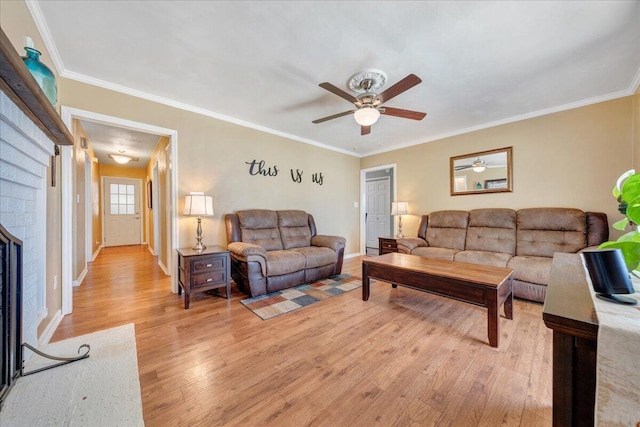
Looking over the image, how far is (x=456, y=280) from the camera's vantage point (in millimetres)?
2080

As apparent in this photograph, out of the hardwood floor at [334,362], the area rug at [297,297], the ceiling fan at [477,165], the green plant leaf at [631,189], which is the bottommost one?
the hardwood floor at [334,362]

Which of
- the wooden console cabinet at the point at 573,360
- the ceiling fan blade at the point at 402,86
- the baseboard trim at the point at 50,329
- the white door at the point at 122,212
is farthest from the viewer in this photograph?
the white door at the point at 122,212

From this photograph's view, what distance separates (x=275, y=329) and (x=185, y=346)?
27.7 inches

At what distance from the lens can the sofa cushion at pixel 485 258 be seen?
293 cm

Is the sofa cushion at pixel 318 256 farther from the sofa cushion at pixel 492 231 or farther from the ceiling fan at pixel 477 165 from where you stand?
the ceiling fan at pixel 477 165

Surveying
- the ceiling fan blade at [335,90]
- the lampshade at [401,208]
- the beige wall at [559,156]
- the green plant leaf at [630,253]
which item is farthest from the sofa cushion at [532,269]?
the ceiling fan blade at [335,90]

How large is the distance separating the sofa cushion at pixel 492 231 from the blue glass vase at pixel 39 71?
459 cm

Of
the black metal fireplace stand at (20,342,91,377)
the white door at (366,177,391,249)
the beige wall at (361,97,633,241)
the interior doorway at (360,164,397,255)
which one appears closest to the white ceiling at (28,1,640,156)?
the beige wall at (361,97,633,241)

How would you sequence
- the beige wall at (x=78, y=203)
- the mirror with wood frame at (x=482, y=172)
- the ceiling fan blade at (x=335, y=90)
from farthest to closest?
the mirror with wood frame at (x=482, y=172), the beige wall at (x=78, y=203), the ceiling fan blade at (x=335, y=90)

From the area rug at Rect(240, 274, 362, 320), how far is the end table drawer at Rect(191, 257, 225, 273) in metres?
0.52

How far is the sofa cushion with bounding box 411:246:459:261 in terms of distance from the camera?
3.34m

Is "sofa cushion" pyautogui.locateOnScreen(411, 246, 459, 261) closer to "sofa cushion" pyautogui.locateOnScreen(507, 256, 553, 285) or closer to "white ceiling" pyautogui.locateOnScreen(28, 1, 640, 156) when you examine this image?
"sofa cushion" pyautogui.locateOnScreen(507, 256, 553, 285)

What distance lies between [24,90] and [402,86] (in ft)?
7.70

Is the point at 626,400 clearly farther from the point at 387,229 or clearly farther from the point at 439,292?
the point at 387,229
